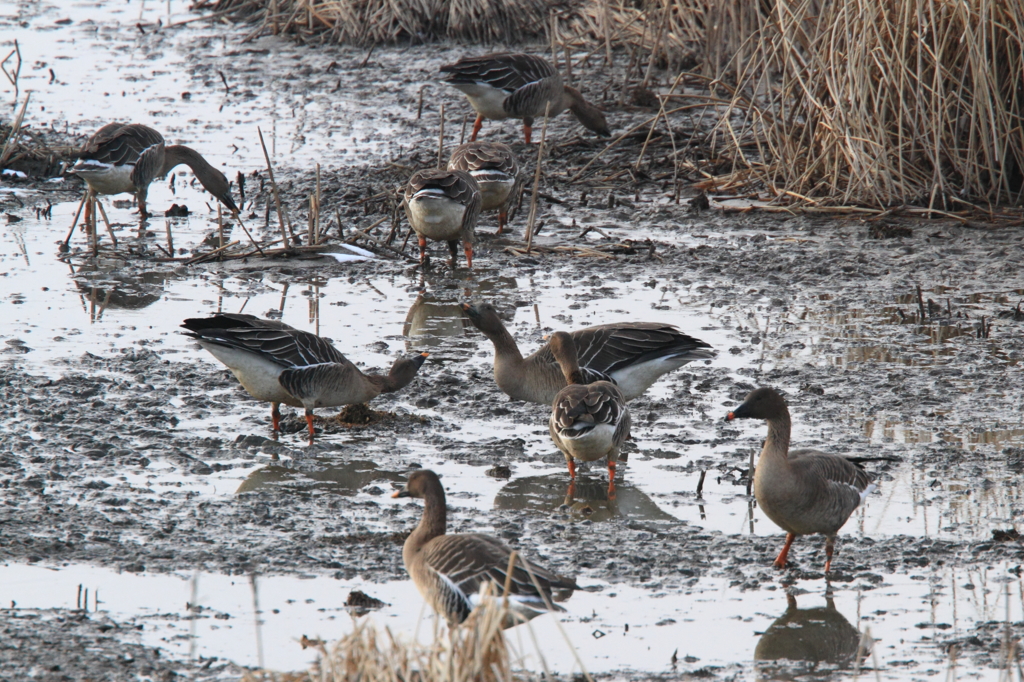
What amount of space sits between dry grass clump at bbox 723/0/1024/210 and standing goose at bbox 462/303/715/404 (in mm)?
4315

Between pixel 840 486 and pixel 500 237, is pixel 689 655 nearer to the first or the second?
pixel 840 486

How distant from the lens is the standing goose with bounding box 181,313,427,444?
277 inches

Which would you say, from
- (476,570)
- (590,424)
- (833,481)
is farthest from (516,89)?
(476,570)

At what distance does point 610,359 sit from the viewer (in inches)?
299

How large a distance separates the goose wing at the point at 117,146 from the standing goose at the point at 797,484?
7556mm

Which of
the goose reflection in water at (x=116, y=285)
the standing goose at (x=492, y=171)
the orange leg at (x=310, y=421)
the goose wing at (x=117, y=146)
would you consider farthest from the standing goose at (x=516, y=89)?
the orange leg at (x=310, y=421)

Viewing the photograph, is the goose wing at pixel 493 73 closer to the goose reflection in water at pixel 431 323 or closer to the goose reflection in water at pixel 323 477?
the goose reflection in water at pixel 431 323

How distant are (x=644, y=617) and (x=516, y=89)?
30.6ft

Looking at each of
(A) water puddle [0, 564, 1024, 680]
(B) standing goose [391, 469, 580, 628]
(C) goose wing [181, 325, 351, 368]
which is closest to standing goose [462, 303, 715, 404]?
(C) goose wing [181, 325, 351, 368]

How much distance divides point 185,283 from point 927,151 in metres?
6.69

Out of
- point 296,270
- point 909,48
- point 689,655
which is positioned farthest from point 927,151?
point 689,655

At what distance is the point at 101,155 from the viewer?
11203 millimetres

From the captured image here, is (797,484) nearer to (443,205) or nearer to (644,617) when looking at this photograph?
(644,617)

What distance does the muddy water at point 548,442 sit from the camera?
5.15 meters
